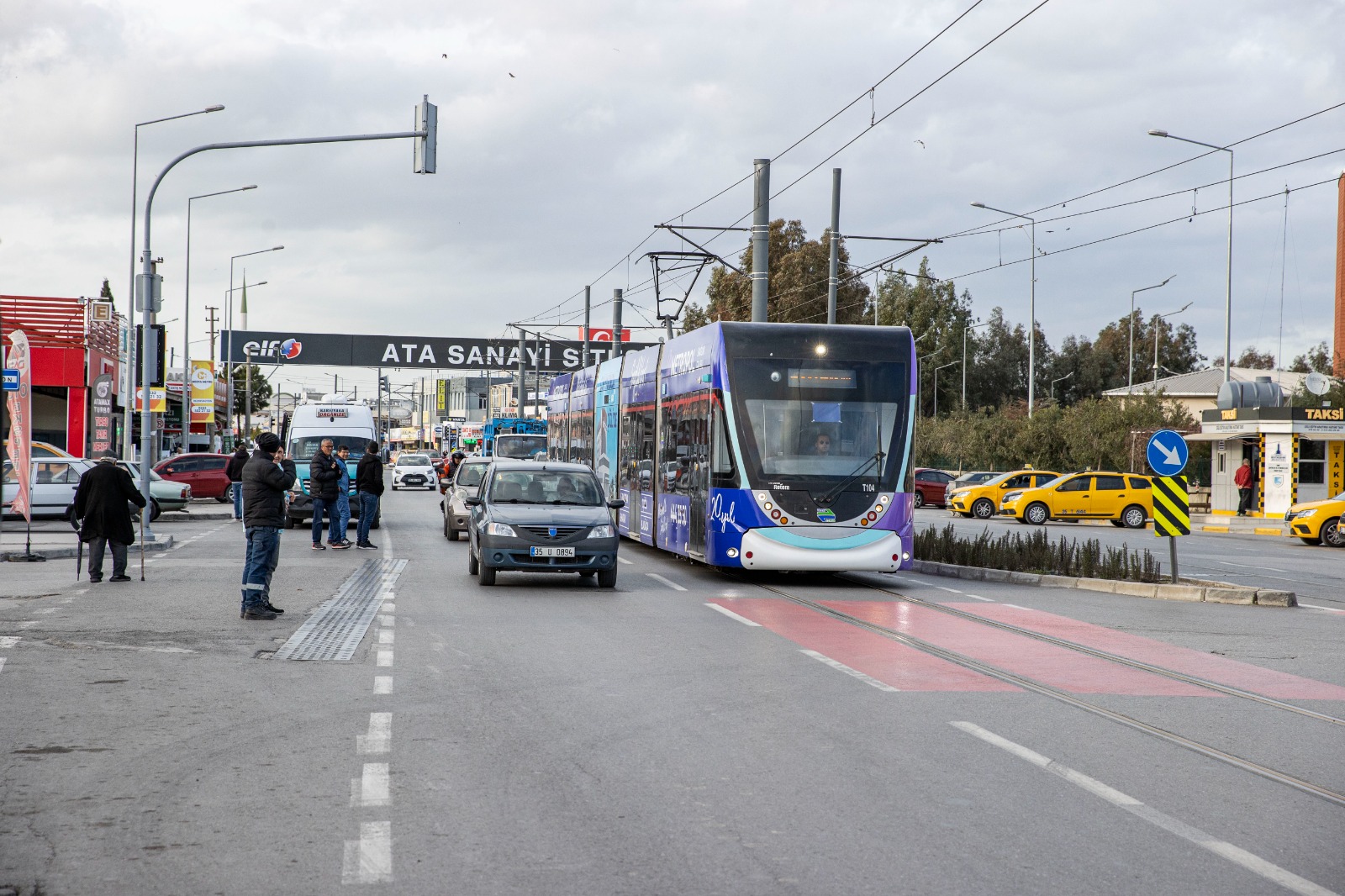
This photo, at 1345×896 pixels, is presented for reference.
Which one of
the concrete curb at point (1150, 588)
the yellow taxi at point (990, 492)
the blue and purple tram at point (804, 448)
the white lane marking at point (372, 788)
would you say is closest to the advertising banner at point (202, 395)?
the yellow taxi at point (990, 492)

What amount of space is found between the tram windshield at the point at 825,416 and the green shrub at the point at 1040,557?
12.4 ft

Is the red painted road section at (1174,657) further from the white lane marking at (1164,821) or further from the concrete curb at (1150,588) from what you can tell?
the white lane marking at (1164,821)

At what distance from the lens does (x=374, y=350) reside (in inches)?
2864

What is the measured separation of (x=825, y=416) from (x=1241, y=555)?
1444cm

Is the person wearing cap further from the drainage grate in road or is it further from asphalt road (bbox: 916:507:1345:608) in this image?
asphalt road (bbox: 916:507:1345:608)

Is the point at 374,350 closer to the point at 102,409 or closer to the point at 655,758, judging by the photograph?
the point at 102,409

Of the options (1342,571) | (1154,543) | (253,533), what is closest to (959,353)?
(1154,543)

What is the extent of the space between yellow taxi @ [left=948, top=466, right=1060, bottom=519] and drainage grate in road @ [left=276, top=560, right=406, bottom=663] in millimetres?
28240

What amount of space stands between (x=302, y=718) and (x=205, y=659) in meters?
2.74

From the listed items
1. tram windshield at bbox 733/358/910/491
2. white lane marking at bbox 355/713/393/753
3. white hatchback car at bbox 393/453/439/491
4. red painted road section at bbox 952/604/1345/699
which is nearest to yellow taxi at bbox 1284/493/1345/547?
tram windshield at bbox 733/358/910/491

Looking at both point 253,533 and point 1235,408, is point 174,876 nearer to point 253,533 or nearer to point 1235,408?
point 253,533

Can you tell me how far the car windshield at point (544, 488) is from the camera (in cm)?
1823

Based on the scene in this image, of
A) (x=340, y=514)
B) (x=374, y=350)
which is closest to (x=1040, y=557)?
(x=340, y=514)

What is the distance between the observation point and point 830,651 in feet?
38.7
